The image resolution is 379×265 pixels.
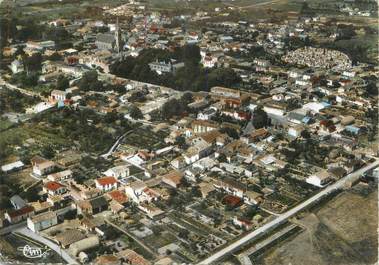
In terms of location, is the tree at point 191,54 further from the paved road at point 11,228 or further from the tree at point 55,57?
the paved road at point 11,228

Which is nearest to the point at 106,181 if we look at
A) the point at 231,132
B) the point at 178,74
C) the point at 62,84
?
the point at 231,132

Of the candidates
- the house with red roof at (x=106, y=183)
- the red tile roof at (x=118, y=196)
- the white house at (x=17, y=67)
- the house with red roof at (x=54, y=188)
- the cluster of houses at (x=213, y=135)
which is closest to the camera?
the cluster of houses at (x=213, y=135)

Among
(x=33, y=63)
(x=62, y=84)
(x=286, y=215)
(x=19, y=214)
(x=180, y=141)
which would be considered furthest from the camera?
(x=33, y=63)

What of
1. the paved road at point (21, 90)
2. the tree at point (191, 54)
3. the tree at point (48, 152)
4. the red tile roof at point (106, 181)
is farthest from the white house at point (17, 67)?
the red tile roof at point (106, 181)

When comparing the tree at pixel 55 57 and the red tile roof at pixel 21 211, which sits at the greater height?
the tree at pixel 55 57

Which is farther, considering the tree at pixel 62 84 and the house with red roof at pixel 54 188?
the tree at pixel 62 84

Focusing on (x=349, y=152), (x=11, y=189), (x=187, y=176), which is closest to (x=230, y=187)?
(x=187, y=176)

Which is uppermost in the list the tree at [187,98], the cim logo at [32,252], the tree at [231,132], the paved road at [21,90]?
the tree at [187,98]

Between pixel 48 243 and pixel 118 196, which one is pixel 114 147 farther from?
pixel 48 243
